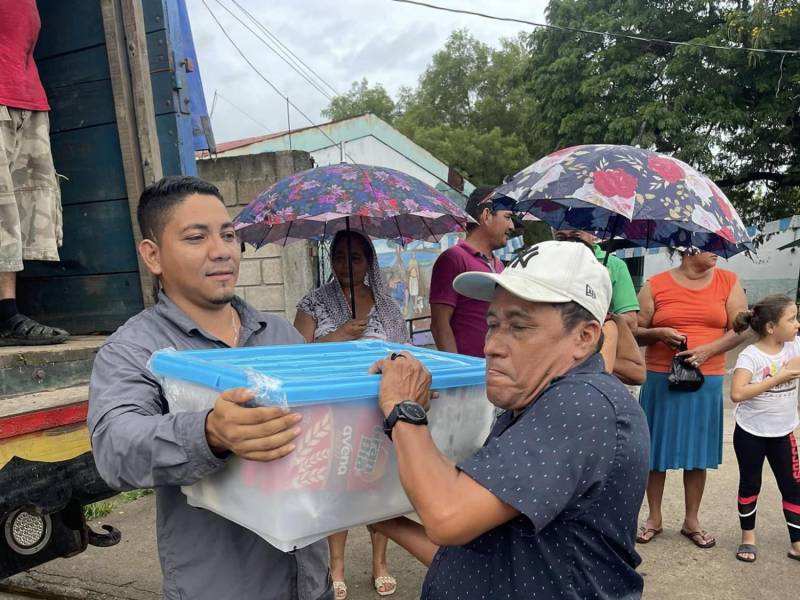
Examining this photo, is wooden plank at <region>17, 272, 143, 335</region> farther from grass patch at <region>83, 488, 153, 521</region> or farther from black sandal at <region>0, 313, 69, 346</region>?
grass patch at <region>83, 488, 153, 521</region>

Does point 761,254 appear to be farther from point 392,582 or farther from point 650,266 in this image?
point 392,582

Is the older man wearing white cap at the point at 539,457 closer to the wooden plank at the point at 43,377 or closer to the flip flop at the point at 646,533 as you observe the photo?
the wooden plank at the point at 43,377

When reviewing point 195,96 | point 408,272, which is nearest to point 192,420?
point 195,96

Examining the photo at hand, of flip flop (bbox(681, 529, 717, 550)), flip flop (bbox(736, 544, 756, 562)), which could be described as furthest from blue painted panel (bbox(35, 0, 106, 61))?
flip flop (bbox(736, 544, 756, 562))

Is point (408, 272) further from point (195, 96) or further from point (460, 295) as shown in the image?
point (460, 295)

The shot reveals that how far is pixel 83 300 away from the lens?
10.0 ft

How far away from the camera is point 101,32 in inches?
108

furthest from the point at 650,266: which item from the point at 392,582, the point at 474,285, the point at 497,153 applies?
the point at 474,285

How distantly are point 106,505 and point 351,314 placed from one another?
8.37 feet

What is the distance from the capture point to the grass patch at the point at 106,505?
4.27m

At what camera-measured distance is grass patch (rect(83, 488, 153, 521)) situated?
427cm

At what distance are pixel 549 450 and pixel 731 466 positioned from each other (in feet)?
15.6

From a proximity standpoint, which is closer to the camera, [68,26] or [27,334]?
[27,334]

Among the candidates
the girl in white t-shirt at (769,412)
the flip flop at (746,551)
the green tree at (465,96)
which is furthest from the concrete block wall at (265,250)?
the green tree at (465,96)
